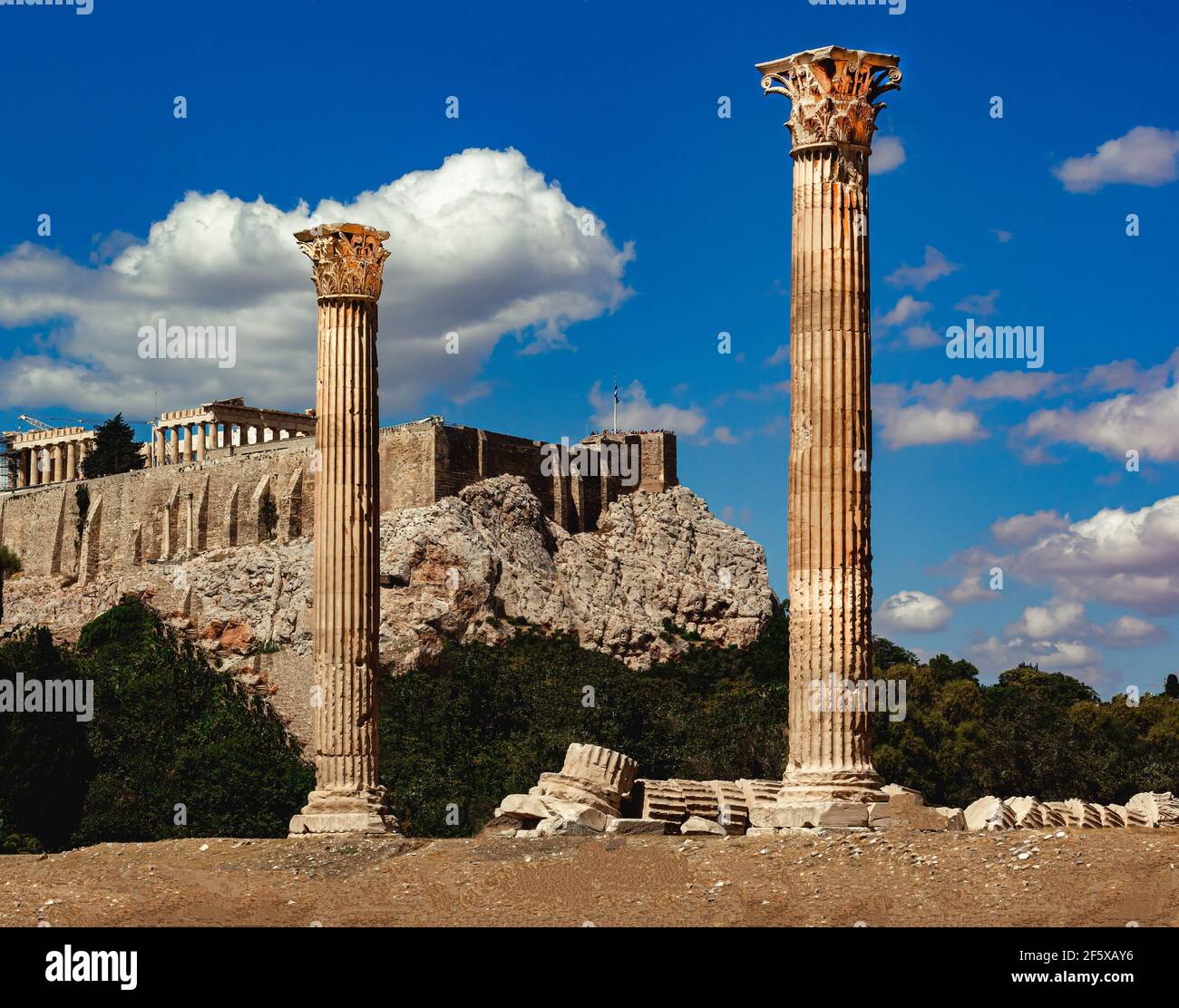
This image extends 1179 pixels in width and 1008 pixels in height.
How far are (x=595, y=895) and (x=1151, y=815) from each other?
22.9ft

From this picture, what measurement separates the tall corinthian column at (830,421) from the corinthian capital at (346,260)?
705 centimetres

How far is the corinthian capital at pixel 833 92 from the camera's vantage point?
1934 cm

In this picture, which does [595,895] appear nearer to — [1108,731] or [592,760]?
[592,760]

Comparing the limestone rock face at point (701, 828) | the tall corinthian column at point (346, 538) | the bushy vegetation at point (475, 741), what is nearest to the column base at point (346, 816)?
the tall corinthian column at point (346, 538)

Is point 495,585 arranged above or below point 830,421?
below

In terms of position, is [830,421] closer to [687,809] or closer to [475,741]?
[687,809]

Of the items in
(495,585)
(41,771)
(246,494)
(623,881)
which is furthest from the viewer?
(246,494)

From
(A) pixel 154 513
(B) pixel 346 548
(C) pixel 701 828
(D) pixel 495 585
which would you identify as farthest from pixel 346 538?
(A) pixel 154 513

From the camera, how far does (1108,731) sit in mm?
50156

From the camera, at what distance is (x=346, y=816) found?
75.7 ft

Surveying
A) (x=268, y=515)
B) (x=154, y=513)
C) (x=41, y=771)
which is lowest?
(x=41, y=771)

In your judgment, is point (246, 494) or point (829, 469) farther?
point (246, 494)

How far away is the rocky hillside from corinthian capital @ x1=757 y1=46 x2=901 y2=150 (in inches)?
1626

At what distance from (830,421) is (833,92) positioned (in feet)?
11.0
